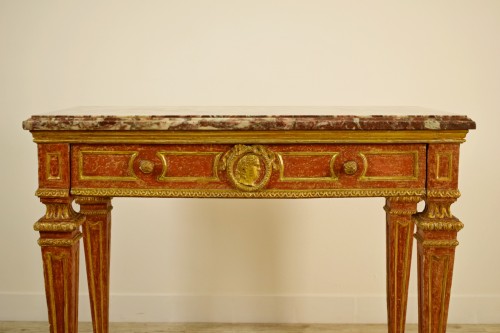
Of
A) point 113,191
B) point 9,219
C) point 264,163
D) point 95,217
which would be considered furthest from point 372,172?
point 9,219

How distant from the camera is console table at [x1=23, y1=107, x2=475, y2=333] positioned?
1.77 meters

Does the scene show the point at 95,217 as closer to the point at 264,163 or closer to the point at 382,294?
the point at 264,163

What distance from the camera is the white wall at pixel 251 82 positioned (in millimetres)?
2904

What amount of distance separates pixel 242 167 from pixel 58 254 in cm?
58

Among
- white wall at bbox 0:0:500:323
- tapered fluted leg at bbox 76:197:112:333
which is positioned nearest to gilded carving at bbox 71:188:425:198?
tapered fluted leg at bbox 76:197:112:333

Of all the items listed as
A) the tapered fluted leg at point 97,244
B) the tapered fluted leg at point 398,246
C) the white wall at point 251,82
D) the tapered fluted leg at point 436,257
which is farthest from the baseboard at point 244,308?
the tapered fluted leg at point 436,257

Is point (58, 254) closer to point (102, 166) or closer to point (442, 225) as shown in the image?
point (102, 166)

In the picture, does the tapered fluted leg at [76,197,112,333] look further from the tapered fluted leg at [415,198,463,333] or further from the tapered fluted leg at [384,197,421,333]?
the tapered fluted leg at [415,198,463,333]

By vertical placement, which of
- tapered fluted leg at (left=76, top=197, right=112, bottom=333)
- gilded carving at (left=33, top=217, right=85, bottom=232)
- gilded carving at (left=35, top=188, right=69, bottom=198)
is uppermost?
gilded carving at (left=35, top=188, right=69, bottom=198)

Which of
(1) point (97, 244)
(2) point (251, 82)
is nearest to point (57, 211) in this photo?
(1) point (97, 244)

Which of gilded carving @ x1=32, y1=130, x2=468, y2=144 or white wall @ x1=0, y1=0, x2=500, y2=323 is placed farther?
white wall @ x1=0, y1=0, x2=500, y2=323

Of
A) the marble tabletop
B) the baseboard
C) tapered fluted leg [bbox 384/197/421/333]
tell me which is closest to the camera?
the marble tabletop

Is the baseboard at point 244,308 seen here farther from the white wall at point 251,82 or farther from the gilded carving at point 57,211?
the gilded carving at point 57,211

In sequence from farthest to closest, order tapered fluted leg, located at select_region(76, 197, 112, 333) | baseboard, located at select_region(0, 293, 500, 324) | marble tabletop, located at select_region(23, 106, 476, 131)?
baseboard, located at select_region(0, 293, 500, 324) < tapered fluted leg, located at select_region(76, 197, 112, 333) < marble tabletop, located at select_region(23, 106, 476, 131)
